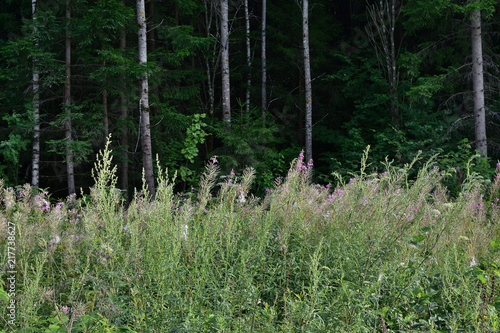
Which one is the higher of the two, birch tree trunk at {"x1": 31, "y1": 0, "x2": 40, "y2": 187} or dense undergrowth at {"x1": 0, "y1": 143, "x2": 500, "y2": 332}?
birch tree trunk at {"x1": 31, "y1": 0, "x2": 40, "y2": 187}

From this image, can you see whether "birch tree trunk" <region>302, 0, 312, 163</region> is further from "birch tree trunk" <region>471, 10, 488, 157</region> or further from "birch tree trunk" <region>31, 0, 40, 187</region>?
"birch tree trunk" <region>31, 0, 40, 187</region>

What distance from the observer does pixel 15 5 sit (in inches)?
521

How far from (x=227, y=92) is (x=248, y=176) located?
849 cm

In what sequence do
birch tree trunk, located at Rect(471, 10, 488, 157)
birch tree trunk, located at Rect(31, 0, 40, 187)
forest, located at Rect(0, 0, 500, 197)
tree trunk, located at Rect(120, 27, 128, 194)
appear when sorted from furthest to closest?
tree trunk, located at Rect(120, 27, 128, 194), birch tree trunk, located at Rect(471, 10, 488, 157), birch tree trunk, located at Rect(31, 0, 40, 187), forest, located at Rect(0, 0, 500, 197)

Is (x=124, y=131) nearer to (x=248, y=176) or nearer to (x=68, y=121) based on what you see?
(x=68, y=121)

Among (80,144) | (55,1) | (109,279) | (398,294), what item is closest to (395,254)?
(398,294)

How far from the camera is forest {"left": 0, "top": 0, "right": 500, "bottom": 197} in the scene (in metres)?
9.28

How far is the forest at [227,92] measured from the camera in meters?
9.28

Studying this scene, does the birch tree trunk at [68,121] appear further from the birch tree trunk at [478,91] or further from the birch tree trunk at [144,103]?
the birch tree trunk at [478,91]

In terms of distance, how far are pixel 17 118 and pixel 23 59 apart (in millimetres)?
1363

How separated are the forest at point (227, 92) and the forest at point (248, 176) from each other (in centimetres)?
8

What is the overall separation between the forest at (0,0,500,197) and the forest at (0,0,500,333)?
0.08 metres

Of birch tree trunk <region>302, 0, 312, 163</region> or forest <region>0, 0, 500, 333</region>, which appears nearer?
forest <region>0, 0, 500, 333</region>

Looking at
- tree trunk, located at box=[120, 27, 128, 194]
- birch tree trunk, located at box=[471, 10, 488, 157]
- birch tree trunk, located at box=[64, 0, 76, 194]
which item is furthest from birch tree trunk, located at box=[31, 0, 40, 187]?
birch tree trunk, located at box=[471, 10, 488, 157]
